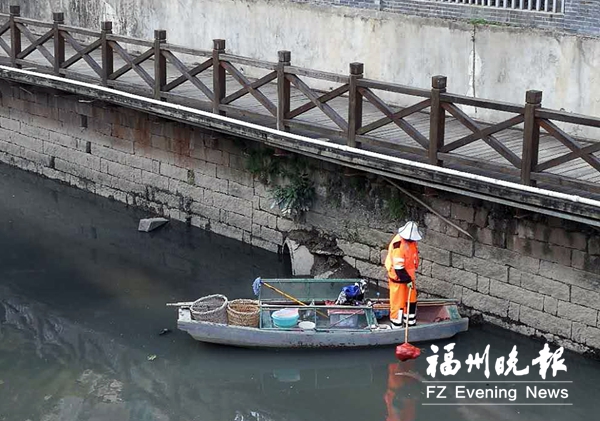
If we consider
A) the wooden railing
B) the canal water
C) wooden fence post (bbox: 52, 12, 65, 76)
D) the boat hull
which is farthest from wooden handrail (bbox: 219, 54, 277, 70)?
wooden fence post (bbox: 52, 12, 65, 76)

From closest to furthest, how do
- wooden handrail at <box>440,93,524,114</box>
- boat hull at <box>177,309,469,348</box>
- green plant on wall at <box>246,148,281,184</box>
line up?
wooden handrail at <box>440,93,524,114</box>
boat hull at <box>177,309,469,348</box>
green plant on wall at <box>246,148,281,184</box>

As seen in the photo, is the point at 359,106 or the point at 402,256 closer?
the point at 402,256

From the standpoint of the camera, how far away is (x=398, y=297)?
12.8 metres

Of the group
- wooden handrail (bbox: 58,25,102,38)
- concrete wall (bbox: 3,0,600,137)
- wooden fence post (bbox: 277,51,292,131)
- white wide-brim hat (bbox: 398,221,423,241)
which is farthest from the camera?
wooden handrail (bbox: 58,25,102,38)

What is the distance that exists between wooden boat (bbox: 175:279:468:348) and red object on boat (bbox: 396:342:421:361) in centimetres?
42

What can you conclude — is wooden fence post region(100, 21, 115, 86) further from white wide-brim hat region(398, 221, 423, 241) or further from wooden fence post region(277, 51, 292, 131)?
white wide-brim hat region(398, 221, 423, 241)

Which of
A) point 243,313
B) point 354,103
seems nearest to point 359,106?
point 354,103

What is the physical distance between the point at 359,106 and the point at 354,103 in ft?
0.30

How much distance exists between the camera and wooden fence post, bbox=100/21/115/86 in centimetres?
1606

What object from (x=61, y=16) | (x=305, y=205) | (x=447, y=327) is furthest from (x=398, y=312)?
(x=61, y=16)

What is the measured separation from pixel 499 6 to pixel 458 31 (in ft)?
1.96

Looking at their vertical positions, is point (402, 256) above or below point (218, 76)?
below

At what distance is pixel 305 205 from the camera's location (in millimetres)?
14805

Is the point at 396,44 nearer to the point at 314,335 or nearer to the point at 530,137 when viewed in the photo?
the point at 530,137
